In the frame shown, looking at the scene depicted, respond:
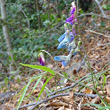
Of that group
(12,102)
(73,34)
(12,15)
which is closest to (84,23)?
(12,15)

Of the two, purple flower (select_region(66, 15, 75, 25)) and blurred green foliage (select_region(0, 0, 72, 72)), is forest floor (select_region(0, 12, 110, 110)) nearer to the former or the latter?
purple flower (select_region(66, 15, 75, 25))

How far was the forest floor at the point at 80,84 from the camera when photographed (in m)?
1.30

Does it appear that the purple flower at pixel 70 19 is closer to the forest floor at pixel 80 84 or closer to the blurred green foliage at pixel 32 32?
the forest floor at pixel 80 84

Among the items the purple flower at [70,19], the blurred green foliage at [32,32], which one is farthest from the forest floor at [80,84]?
the blurred green foliage at [32,32]

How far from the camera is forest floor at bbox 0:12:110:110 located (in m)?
1.30

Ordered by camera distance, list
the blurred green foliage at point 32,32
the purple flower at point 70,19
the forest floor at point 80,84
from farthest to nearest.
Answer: the blurred green foliage at point 32,32, the forest floor at point 80,84, the purple flower at point 70,19

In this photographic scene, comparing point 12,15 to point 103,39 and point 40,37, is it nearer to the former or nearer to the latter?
point 40,37

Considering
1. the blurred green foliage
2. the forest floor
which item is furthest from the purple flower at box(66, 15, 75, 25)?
the blurred green foliage

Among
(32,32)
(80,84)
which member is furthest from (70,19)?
(32,32)

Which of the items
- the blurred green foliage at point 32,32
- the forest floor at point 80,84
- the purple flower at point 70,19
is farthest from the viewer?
the blurred green foliage at point 32,32

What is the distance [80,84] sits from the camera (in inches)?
37.5

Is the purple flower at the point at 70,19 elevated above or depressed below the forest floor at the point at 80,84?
above

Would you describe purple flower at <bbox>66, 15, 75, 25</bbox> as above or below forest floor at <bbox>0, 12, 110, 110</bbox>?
above

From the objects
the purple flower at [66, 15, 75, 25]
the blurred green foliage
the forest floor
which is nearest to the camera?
the purple flower at [66, 15, 75, 25]
